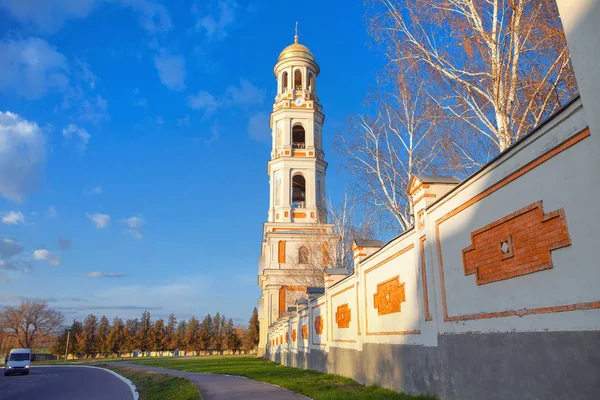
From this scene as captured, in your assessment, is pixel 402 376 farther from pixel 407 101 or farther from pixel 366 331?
pixel 407 101

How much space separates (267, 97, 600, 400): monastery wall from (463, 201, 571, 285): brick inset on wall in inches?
0.5

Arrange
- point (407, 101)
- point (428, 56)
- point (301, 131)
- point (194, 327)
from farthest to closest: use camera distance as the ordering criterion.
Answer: point (194, 327) < point (301, 131) < point (407, 101) < point (428, 56)

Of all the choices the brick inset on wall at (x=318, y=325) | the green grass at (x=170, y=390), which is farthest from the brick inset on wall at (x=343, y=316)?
the green grass at (x=170, y=390)

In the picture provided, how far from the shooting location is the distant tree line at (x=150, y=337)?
7144 centimetres

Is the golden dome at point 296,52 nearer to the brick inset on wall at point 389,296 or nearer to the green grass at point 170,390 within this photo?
the green grass at point 170,390

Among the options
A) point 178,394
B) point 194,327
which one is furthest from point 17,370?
point 194,327

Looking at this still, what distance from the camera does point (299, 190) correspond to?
129 feet

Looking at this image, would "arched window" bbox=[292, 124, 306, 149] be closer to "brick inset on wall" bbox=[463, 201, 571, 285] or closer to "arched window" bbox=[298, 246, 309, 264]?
"arched window" bbox=[298, 246, 309, 264]

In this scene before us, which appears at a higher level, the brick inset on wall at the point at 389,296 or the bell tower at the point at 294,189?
the bell tower at the point at 294,189

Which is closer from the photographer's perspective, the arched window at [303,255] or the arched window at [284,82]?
the arched window at [303,255]

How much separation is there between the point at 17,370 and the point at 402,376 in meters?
30.0

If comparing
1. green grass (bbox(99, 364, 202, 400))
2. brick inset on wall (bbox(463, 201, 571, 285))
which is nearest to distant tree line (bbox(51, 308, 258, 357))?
green grass (bbox(99, 364, 202, 400))

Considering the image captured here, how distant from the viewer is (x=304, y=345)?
18375mm

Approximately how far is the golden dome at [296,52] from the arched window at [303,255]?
1697cm
